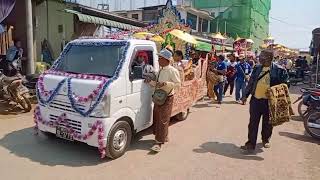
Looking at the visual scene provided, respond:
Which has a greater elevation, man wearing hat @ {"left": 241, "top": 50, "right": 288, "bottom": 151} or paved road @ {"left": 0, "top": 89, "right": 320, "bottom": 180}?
man wearing hat @ {"left": 241, "top": 50, "right": 288, "bottom": 151}

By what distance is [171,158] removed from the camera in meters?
6.43

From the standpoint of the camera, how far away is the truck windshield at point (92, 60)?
21.0 feet

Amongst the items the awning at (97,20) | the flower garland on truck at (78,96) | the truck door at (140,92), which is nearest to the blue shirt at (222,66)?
the truck door at (140,92)

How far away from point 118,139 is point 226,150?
2292 mm

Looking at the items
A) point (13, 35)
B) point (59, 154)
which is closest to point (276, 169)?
point (59, 154)

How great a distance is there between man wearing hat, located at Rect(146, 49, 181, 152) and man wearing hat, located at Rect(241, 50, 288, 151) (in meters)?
1.58

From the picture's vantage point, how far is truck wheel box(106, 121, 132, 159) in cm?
605

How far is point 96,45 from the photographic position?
22.3 feet

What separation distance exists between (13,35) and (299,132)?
10521 millimetres

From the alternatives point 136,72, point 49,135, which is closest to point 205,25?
point 136,72

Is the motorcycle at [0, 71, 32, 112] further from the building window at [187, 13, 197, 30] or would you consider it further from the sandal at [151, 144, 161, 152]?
the building window at [187, 13, 197, 30]

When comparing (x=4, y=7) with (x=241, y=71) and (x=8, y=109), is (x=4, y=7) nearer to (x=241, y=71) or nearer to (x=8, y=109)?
(x=8, y=109)

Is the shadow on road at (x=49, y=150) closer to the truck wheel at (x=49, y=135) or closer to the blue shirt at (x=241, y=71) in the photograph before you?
the truck wheel at (x=49, y=135)

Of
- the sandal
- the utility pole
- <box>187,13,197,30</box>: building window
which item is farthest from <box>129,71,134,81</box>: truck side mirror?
<box>187,13,197,30</box>: building window
